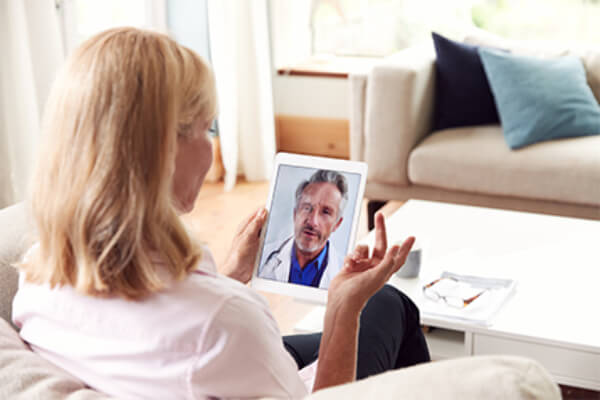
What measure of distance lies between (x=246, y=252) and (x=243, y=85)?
2.69 meters

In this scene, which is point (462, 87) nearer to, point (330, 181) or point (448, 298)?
point (448, 298)

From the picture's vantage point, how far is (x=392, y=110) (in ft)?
10.2

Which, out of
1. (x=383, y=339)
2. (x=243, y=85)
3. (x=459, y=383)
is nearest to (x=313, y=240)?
(x=383, y=339)

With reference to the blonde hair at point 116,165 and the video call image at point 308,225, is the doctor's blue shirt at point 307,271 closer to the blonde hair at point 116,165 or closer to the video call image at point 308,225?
the video call image at point 308,225

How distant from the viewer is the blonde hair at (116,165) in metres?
0.81

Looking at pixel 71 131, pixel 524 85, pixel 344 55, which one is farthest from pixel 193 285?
pixel 344 55

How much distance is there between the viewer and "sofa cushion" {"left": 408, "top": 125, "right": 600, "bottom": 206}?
2.80 metres

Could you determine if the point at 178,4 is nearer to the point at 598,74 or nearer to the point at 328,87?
the point at 328,87

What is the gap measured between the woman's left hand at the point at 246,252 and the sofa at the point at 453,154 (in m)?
1.65

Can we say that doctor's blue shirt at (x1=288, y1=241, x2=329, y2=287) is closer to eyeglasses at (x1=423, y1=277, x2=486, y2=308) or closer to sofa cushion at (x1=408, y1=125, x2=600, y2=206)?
eyeglasses at (x1=423, y1=277, x2=486, y2=308)

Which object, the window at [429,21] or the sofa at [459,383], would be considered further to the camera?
the window at [429,21]

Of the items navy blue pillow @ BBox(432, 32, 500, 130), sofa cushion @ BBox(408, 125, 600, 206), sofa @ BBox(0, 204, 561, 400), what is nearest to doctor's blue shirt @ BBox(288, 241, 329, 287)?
sofa @ BBox(0, 204, 561, 400)

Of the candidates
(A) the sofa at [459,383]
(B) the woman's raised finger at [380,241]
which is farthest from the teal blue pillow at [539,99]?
(A) the sofa at [459,383]

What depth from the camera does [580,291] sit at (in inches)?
74.2
